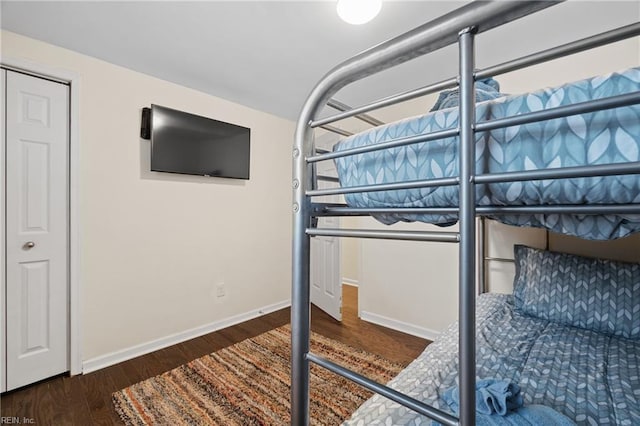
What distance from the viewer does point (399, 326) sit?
2.69 m

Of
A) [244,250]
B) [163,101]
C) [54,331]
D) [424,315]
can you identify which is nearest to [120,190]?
[163,101]

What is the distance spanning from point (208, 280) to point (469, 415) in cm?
257

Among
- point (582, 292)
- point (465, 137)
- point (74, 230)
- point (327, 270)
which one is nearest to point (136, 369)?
point (74, 230)

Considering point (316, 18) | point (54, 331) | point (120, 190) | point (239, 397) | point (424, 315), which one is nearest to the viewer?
point (316, 18)

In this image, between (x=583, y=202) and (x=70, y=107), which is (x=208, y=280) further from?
(x=583, y=202)

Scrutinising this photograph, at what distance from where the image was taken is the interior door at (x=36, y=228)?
1726mm

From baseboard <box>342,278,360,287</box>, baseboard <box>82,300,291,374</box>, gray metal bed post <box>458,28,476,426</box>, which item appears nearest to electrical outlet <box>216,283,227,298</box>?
baseboard <box>82,300,291,374</box>

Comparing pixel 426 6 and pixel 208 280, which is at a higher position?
pixel 426 6

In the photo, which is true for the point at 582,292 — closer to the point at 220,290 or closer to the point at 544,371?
the point at 544,371

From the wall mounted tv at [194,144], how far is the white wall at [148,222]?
3.7 inches

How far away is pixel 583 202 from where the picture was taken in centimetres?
49

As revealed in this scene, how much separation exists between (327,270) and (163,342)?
1690mm

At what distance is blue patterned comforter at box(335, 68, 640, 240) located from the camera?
44 centimetres

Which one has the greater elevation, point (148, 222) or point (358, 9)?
point (358, 9)
